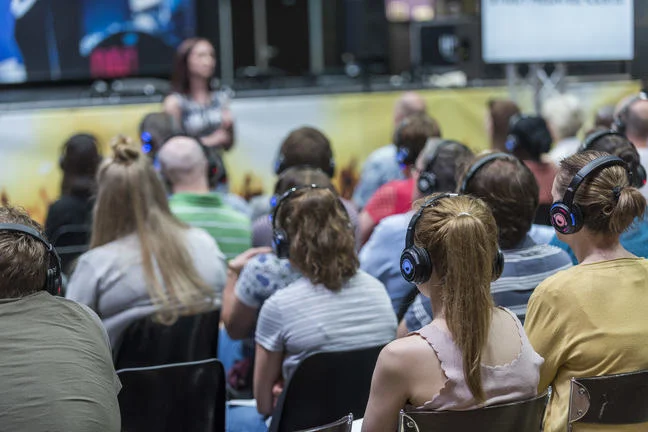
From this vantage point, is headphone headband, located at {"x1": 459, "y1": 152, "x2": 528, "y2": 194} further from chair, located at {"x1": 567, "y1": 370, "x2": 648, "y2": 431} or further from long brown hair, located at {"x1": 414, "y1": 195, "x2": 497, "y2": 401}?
chair, located at {"x1": 567, "y1": 370, "x2": 648, "y2": 431}

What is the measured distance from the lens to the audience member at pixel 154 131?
506 centimetres

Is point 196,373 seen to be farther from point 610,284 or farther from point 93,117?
point 93,117

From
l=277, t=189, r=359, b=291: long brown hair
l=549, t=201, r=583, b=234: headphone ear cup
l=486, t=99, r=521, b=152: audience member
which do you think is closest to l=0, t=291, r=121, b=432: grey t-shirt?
l=277, t=189, r=359, b=291: long brown hair

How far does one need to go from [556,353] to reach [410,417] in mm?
489

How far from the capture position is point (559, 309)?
2213 mm

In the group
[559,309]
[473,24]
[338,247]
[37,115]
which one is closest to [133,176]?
[338,247]

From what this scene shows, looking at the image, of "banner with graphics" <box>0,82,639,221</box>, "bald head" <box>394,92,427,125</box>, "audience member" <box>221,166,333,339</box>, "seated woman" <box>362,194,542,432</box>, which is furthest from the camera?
"bald head" <box>394,92,427,125</box>

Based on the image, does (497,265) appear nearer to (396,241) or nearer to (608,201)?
(608,201)

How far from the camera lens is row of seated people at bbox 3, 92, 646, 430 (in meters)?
2.06

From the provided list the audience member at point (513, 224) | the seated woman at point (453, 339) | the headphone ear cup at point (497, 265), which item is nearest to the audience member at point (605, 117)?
the audience member at point (513, 224)

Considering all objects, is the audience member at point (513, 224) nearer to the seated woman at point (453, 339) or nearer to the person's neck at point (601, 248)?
the person's neck at point (601, 248)

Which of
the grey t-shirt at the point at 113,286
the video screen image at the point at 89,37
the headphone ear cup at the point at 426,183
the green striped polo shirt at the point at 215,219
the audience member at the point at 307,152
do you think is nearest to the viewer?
the grey t-shirt at the point at 113,286

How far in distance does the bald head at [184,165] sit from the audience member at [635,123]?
185 centimetres

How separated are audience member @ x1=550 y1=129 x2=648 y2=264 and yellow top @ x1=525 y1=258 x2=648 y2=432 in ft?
2.62
